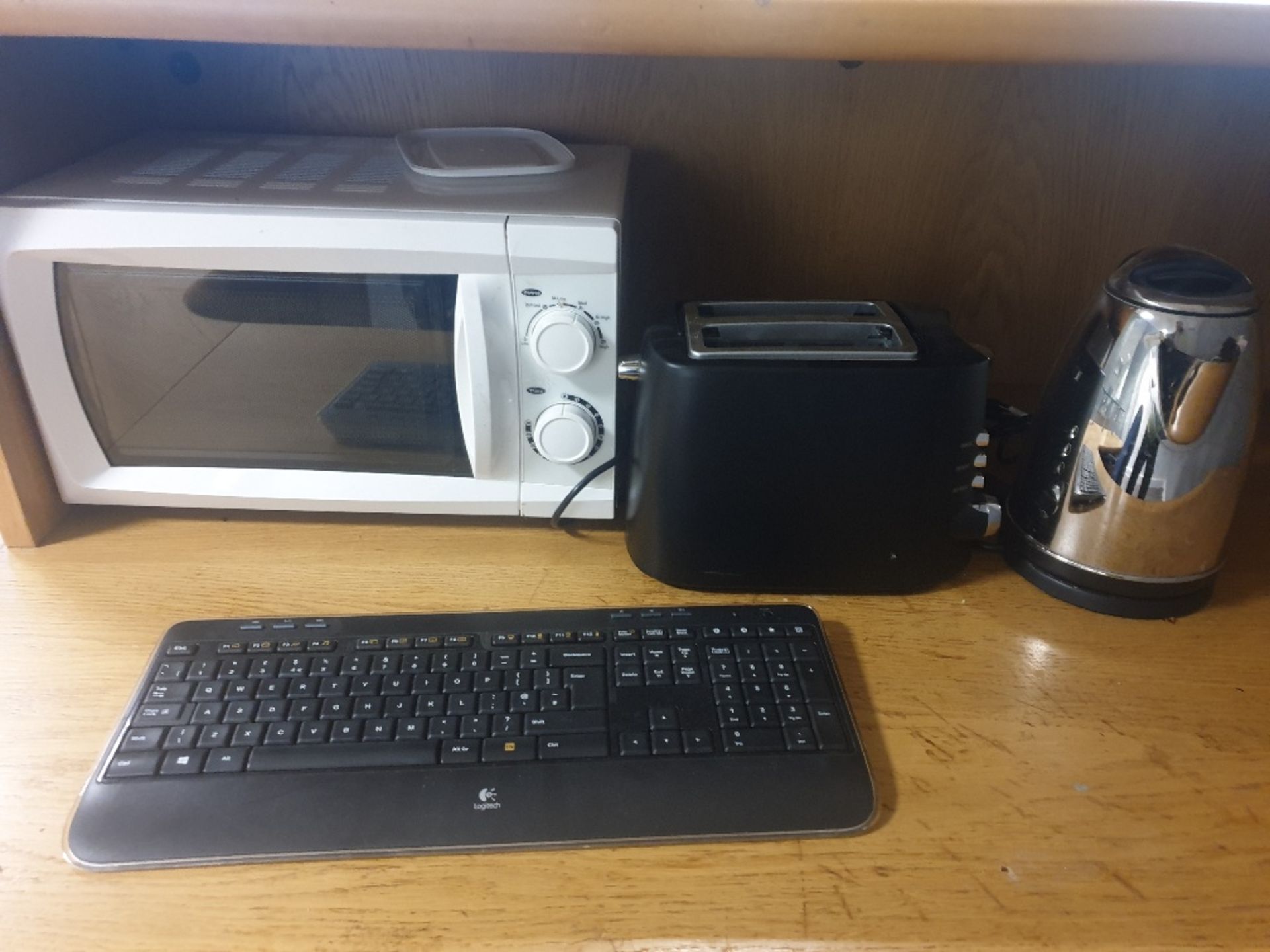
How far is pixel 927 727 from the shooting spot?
0.57 metres

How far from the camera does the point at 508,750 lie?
1.73 feet

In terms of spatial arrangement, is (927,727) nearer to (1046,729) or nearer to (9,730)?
(1046,729)

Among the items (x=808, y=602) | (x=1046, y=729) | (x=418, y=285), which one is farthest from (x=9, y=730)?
(x=1046, y=729)

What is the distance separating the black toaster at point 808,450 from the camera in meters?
0.61

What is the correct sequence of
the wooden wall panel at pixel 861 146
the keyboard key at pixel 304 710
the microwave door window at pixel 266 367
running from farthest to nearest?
the wooden wall panel at pixel 861 146
the microwave door window at pixel 266 367
the keyboard key at pixel 304 710

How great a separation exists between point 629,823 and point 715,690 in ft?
0.35

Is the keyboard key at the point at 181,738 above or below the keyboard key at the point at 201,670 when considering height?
below

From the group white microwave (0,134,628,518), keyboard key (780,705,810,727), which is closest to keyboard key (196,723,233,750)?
white microwave (0,134,628,518)

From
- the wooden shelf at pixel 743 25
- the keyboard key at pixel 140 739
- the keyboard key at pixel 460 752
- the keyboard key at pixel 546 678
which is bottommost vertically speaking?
the keyboard key at pixel 140 739

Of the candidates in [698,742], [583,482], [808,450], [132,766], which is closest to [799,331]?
[808,450]

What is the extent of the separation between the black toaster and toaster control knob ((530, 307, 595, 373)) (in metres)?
0.04

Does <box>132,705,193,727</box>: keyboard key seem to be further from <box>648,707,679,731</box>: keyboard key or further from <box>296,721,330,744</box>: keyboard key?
<box>648,707,679,731</box>: keyboard key

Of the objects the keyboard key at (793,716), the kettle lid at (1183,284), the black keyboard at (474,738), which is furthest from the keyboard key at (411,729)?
the kettle lid at (1183,284)

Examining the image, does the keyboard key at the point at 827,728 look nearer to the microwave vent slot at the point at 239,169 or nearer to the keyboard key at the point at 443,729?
the keyboard key at the point at 443,729
